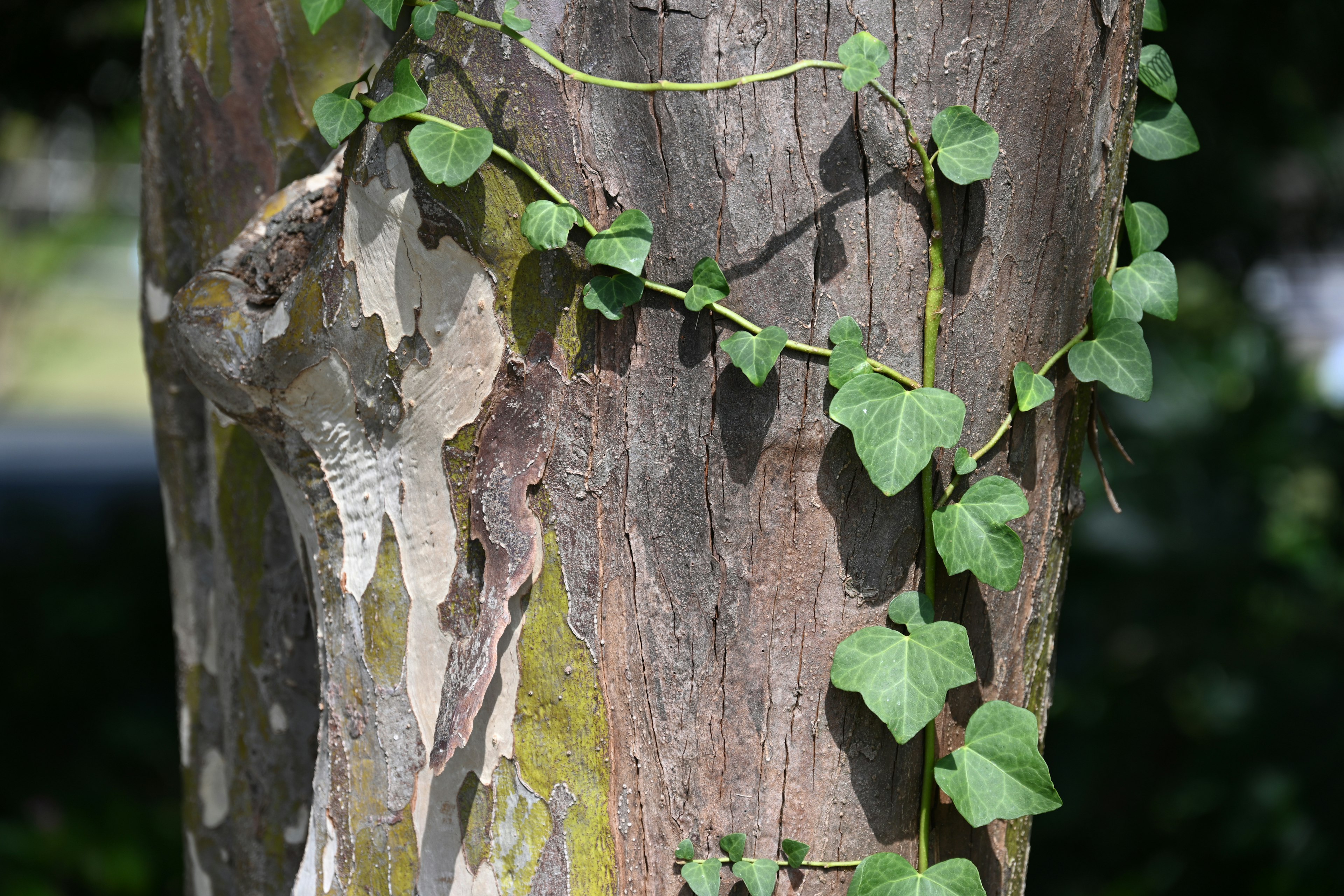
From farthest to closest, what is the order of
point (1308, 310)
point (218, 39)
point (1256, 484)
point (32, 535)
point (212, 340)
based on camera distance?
point (1308, 310) → point (32, 535) → point (1256, 484) → point (218, 39) → point (212, 340)

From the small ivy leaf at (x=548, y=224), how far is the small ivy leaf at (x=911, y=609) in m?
0.44

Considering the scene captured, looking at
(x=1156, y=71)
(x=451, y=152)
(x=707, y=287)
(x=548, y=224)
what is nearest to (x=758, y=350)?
(x=707, y=287)

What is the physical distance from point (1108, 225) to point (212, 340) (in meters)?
0.91

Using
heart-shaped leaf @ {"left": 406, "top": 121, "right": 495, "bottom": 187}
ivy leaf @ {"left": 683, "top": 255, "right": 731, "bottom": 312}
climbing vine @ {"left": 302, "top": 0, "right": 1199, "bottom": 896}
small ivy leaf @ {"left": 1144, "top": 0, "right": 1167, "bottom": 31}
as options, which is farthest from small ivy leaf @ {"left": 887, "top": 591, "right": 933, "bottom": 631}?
small ivy leaf @ {"left": 1144, "top": 0, "right": 1167, "bottom": 31}

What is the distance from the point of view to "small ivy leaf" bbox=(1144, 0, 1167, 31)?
1060mm

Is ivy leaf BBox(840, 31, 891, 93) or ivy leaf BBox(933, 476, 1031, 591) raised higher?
ivy leaf BBox(840, 31, 891, 93)

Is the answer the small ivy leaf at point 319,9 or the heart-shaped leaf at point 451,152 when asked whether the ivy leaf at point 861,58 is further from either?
the small ivy leaf at point 319,9

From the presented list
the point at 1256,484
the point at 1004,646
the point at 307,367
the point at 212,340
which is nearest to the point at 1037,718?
the point at 1004,646

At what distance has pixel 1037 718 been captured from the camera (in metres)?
1.04

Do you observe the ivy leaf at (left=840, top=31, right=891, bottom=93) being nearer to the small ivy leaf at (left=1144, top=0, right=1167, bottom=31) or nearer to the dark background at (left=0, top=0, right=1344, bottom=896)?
the small ivy leaf at (left=1144, top=0, right=1167, bottom=31)

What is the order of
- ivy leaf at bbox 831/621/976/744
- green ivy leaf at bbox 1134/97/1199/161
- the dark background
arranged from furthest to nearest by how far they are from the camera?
the dark background < green ivy leaf at bbox 1134/97/1199/161 < ivy leaf at bbox 831/621/976/744

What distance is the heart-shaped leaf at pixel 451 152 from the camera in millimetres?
834

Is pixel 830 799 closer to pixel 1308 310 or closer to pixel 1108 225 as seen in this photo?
pixel 1108 225

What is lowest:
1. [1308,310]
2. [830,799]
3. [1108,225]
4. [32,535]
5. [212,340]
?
[32,535]
